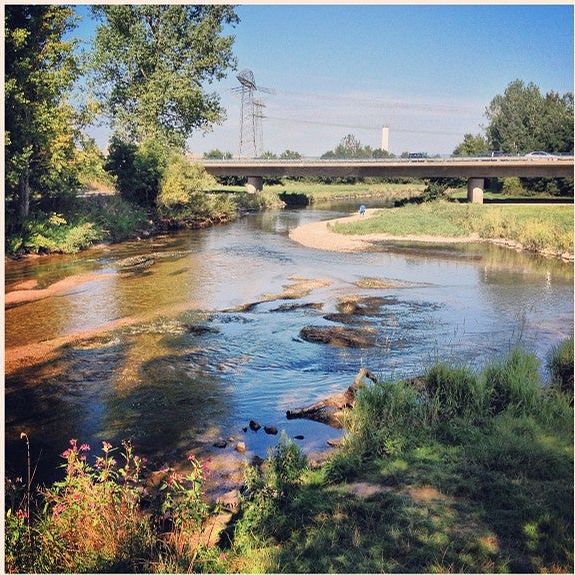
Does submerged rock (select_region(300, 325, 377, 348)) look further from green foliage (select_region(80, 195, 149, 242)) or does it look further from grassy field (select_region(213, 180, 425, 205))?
grassy field (select_region(213, 180, 425, 205))

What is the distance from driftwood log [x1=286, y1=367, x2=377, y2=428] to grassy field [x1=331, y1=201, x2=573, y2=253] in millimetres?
22925

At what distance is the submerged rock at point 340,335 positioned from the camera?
14.7 m

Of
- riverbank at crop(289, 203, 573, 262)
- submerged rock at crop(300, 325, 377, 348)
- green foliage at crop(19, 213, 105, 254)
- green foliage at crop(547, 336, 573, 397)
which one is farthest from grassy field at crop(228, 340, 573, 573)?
green foliage at crop(19, 213, 105, 254)

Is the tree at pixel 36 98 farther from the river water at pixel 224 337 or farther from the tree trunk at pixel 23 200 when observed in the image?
the river water at pixel 224 337

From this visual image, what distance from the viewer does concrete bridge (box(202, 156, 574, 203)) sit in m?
51.9

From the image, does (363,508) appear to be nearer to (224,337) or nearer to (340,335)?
(340,335)

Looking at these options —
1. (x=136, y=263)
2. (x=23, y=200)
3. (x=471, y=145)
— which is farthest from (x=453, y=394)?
(x=471, y=145)

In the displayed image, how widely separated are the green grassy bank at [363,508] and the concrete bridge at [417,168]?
46.8 metres

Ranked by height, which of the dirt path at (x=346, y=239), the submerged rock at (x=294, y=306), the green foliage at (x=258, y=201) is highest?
the green foliage at (x=258, y=201)

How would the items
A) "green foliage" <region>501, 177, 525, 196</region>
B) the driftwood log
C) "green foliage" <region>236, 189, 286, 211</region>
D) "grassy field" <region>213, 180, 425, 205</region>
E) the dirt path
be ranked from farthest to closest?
"grassy field" <region>213, 180, 425, 205</region> → "green foliage" <region>236, 189, 286, 211</region> → "green foliage" <region>501, 177, 525, 196</region> → the dirt path → the driftwood log

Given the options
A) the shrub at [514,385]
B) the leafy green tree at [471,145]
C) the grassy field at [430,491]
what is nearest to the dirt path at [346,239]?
the shrub at [514,385]

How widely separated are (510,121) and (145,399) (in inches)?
3140

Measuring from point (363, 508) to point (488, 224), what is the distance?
1338 inches

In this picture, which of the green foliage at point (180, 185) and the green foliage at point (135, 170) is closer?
the green foliage at point (135, 170)
